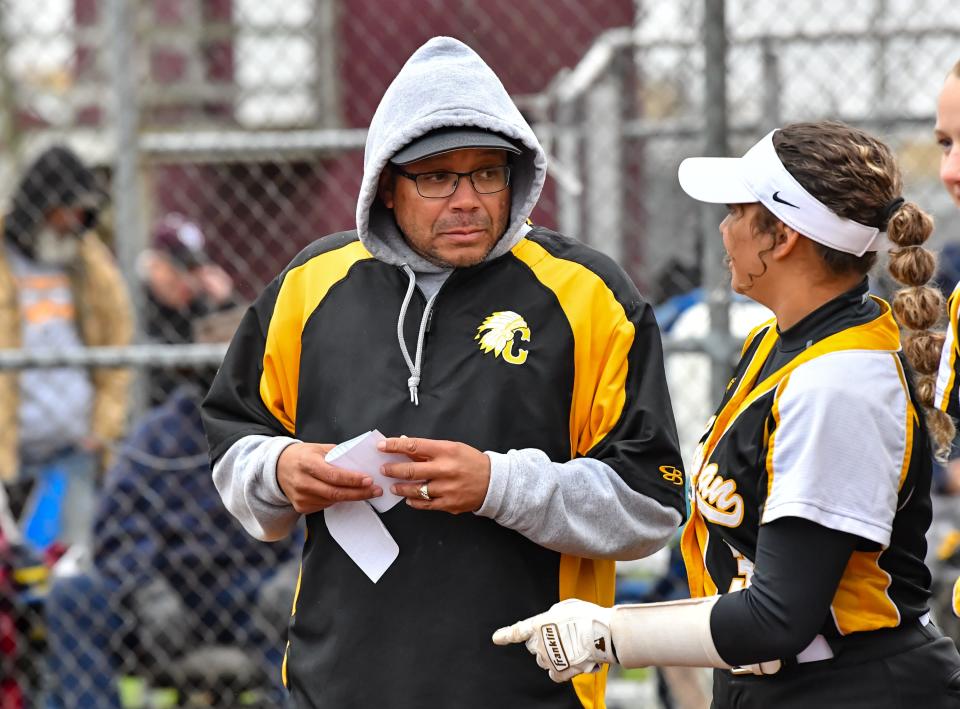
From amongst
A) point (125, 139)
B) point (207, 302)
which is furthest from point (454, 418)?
point (207, 302)

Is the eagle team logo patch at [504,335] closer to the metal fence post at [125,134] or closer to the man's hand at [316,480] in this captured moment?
the man's hand at [316,480]

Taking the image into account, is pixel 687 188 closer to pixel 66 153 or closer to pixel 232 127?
pixel 66 153

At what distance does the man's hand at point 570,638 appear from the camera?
222 cm

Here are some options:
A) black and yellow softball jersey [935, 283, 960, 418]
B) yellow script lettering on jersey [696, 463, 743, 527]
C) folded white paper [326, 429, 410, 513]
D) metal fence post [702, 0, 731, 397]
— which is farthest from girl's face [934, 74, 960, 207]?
metal fence post [702, 0, 731, 397]

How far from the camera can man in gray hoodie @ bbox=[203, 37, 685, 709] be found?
248 cm

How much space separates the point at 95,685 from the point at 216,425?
2.43m

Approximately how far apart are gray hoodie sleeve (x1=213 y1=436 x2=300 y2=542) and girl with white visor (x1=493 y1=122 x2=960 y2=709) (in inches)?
21.5

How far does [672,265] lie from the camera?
5.40 m

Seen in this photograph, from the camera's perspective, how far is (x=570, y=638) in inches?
87.6

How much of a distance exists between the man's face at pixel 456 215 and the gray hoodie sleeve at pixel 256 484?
44 cm

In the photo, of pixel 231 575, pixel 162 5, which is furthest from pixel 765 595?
pixel 162 5

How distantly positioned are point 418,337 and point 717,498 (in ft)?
2.06

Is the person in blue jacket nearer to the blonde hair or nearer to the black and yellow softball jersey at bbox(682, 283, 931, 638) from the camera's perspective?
the black and yellow softball jersey at bbox(682, 283, 931, 638)

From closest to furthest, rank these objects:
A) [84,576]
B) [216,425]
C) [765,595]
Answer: [765,595] → [216,425] → [84,576]
